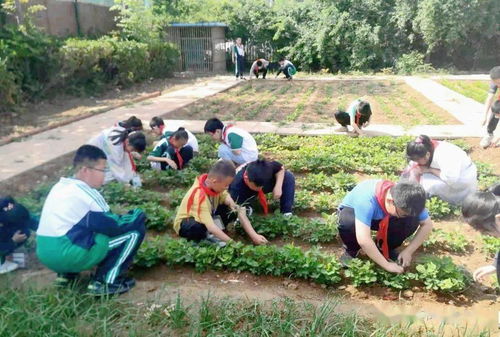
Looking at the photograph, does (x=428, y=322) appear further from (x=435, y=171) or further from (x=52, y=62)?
(x=52, y=62)

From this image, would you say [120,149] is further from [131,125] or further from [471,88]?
[471,88]


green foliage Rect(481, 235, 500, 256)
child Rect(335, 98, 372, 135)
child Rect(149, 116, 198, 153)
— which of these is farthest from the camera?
child Rect(335, 98, 372, 135)

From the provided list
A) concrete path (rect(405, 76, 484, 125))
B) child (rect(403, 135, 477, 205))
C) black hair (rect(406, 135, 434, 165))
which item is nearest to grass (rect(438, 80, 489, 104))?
concrete path (rect(405, 76, 484, 125))

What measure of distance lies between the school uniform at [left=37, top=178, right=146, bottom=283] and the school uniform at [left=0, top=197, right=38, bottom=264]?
23.9 inches

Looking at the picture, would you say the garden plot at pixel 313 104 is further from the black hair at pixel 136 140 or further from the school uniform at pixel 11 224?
the school uniform at pixel 11 224

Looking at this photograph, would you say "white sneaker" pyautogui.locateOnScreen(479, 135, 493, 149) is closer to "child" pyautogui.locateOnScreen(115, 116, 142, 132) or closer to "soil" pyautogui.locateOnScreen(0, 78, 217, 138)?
"child" pyautogui.locateOnScreen(115, 116, 142, 132)

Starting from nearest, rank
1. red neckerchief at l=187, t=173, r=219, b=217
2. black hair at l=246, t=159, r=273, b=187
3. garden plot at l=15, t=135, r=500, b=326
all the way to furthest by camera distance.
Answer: garden plot at l=15, t=135, r=500, b=326, red neckerchief at l=187, t=173, r=219, b=217, black hair at l=246, t=159, r=273, b=187

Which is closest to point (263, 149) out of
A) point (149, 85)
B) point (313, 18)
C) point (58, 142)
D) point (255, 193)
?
point (255, 193)

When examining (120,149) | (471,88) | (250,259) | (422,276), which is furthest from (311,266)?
(471,88)

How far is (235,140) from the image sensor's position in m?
5.70

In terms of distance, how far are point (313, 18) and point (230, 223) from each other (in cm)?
2124

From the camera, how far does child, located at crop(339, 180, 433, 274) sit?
10.2 feet

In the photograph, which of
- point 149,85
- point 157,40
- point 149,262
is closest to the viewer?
point 149,262

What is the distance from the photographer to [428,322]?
3.07 metres
